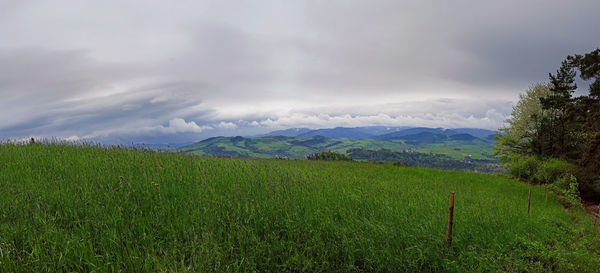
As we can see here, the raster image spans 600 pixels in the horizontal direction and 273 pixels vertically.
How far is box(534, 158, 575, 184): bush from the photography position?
2458cm

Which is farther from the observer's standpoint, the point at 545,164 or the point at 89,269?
the point at 545,164

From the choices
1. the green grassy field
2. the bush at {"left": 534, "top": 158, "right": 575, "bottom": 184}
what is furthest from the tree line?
the green grassy field

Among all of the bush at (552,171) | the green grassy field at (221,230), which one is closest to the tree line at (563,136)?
the bush at (552,171)

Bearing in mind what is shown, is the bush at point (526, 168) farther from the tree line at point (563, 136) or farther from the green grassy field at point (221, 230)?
the green grassy field at point (221, 230)

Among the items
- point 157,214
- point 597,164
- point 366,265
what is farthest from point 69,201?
point 597,164

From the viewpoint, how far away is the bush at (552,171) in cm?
2458

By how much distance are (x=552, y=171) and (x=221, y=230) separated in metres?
Result: 33.8

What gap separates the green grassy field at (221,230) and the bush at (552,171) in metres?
21.1

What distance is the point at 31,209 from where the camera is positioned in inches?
231

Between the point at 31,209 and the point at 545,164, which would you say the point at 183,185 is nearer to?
the point at 31,209

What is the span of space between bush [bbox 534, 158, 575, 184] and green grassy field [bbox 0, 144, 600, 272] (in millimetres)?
21054

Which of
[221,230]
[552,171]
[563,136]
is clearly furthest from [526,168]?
[221,230]

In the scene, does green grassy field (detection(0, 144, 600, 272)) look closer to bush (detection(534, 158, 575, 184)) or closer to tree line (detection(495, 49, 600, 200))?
tree line (detection(495, 49, 600, 200))

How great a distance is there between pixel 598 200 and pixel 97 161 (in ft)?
127
